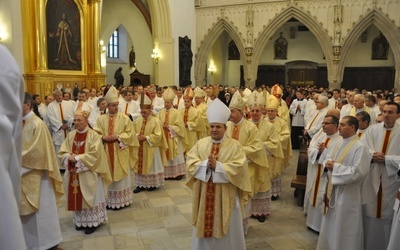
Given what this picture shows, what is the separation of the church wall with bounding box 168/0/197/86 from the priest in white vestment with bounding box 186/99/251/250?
16.2m

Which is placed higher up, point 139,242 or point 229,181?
point 229,181

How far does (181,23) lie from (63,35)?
9.08 metres

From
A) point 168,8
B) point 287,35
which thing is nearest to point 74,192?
point 168,8

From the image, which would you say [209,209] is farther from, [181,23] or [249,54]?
[249,54]

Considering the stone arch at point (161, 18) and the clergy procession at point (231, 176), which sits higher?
the stone arch at point (161, 18)

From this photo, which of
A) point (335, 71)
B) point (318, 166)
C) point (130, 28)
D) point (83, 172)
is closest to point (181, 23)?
point (130, 28)

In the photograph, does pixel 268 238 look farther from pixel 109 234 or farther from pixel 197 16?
pixel 197 16

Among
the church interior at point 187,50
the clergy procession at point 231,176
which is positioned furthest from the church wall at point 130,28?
the clergy procession at point 231,176

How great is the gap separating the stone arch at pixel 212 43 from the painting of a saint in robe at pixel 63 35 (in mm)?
9935

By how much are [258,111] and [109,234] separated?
128 inches

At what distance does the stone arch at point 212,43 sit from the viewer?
21.6 metres

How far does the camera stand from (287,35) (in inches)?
964

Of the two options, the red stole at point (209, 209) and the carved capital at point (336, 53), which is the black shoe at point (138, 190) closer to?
the red stole at point (209, 209)

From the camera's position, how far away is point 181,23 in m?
20.6
